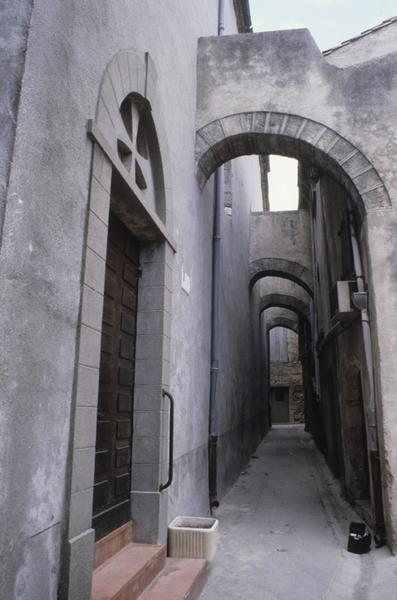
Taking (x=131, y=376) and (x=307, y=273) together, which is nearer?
(x=131, y=376)

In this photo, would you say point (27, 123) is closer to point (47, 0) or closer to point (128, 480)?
point (47, 0)

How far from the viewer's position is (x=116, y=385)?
318 cm

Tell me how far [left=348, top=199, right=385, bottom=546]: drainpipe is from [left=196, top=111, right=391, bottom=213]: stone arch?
661 millimetres

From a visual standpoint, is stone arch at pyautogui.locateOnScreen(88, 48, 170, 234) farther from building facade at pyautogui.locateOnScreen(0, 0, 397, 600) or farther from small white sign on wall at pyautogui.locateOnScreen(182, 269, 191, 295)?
small white sign on wall at pyautogui.locateOnScreen(182, 269, 191, 295)

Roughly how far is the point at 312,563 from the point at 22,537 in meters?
3.02

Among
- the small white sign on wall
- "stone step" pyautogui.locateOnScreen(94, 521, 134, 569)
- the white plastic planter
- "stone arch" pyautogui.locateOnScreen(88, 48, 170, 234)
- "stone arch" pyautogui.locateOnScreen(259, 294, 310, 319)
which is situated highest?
"stone arch" pyautogui.locateOnScreen(259, 294, 310, 319)

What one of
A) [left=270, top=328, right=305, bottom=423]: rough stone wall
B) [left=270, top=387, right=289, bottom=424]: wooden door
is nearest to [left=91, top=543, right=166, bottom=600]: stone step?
[left=270, top=328, right=305, bottom=423]: rough stone wall

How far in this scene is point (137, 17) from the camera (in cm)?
328

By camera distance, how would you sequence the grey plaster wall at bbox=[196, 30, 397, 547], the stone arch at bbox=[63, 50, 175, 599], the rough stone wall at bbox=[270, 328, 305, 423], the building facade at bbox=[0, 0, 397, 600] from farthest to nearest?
the rough stone wall at bbox=[270, 328, 305, 423], the grey plaster wall at bbox=[196, 30, 397, 547], the stone arch at bbox=[63, 50, 175, 599], the building facade at bbox=[0, 0, 397, 600]

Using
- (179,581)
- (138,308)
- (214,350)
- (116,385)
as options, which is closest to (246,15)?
(214,350)

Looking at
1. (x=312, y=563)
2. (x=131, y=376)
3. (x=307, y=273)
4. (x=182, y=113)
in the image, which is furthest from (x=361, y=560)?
(x=307, y=273)

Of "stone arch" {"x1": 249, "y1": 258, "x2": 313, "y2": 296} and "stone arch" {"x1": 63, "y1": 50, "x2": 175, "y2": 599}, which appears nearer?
"stone arch" {"x1": 63, "y1": 50, "x2": 175, "y2": 599}

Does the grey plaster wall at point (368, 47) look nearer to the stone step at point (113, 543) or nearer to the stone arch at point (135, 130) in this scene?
the stone arch at point (135, 130)

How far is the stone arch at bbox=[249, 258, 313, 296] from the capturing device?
11.3 metres
